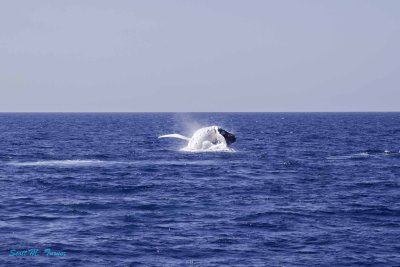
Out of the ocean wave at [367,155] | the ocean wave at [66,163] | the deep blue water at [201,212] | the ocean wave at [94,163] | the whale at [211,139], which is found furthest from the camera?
the whale at [211,139]

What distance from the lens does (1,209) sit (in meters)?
43.6

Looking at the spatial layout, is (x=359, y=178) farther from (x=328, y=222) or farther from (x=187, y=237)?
(x=187, y=237)

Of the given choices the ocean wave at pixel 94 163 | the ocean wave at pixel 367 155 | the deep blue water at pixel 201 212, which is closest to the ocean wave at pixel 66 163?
the ocean wave at pixel 94 163

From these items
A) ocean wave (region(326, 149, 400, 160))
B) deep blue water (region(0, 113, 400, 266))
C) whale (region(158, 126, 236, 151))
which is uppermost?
whale (region(158, 126, 236, 151))

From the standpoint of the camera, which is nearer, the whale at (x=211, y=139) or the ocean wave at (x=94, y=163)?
the ocean wave at (x=94, y=163)

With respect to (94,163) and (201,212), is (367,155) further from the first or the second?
(201,212)

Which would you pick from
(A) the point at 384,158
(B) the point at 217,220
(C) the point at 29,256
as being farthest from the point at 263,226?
(A) the point at 384,158

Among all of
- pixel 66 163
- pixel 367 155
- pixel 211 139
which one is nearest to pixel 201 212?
pixel 66 163

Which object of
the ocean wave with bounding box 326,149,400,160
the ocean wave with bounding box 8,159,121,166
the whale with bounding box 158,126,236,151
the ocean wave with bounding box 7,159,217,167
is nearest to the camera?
the ocean wave with bounding box 7,159,217,167

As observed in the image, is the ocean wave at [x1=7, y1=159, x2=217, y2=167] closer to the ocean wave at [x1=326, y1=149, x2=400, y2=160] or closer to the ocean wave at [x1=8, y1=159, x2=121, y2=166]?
the ocean wave at [x1=8, y1=159, x2=121, y2=166]

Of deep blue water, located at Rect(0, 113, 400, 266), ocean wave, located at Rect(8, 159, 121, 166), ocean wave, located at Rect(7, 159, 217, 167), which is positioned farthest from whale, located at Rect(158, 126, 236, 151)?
ocean wave, located at Rect(8, 159, 121, 166)

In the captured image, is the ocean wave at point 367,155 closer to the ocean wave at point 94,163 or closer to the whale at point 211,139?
the whale at point 211,139

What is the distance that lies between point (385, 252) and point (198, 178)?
28170 millimetres

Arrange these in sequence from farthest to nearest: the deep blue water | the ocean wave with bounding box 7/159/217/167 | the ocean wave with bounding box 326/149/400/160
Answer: the ocean wave with bounding box 326/149/400/160
the ocean wave with bounding box 7/159/217/167
the deep blue water
